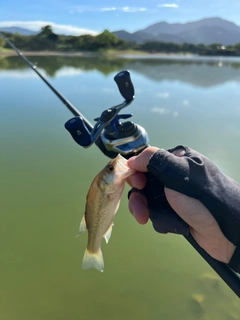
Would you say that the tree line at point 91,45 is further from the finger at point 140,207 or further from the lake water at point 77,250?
the finger at point 140,207

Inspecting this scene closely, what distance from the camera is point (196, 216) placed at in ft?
2.91

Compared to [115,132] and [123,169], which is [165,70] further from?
[123,169]

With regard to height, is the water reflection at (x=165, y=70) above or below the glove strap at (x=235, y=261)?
above

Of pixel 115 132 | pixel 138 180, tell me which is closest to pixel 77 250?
pixel 115 132

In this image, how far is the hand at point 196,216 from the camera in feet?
2.87

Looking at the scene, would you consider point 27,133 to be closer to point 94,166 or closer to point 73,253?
point 94,166

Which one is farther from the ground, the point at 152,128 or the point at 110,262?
the point at 152,128

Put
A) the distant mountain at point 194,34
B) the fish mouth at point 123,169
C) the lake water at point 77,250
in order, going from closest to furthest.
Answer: the fish mouth at point 123,169 < the lake water at point 77,250 < the distant mountain at point 194,34

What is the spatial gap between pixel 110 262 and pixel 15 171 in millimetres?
1464

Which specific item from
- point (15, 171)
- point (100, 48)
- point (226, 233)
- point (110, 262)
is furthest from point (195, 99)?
point (100, 48)

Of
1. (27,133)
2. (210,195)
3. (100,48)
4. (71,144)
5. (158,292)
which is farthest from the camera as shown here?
(100,48)

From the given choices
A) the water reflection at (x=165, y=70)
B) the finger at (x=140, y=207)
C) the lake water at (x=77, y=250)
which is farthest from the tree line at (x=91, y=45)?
the finger at (x=140, y=207)

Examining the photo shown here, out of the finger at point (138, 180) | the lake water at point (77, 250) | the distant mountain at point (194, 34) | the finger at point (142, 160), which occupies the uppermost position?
the distant mountain at point (194, 34)

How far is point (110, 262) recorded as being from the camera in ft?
6.59
